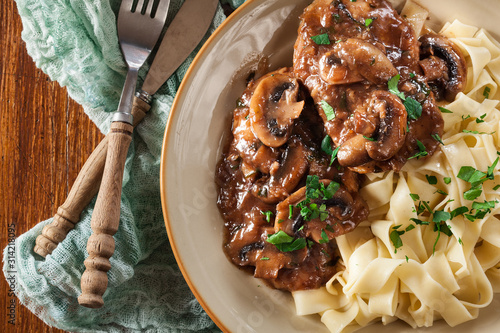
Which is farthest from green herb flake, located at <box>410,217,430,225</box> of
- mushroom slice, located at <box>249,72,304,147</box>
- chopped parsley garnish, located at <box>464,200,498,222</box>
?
mushroom slice, located at <box>249,72,304,147</box>

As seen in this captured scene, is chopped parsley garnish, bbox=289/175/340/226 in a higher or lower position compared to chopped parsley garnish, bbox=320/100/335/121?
lower

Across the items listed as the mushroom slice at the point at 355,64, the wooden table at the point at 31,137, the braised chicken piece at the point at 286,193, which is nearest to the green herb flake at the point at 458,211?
the braised chicken piece at the point at 286,193

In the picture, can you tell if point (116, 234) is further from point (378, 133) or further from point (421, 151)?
point (421, 151)

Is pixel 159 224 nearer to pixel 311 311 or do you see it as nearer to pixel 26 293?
pixel 26 293

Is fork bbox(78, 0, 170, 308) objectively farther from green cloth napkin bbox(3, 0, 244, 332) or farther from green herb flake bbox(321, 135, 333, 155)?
green herb flake bbox(321, 135, 333, 155)

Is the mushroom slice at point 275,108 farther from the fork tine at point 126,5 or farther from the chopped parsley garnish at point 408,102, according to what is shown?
the fork tine at point 126,5

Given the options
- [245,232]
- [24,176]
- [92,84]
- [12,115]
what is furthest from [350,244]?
[12,115]
